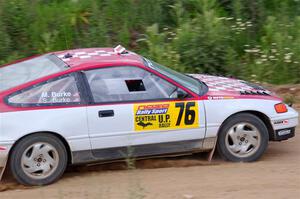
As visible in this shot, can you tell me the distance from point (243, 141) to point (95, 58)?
208 centimetres

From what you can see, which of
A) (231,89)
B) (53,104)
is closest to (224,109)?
(231,89)

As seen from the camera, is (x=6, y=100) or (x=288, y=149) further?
(x=288, y=149)

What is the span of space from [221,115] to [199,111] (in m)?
0.29

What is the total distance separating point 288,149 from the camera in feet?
26.6

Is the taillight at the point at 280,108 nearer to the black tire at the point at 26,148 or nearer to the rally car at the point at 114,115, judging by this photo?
the rally car at the point at 114,115

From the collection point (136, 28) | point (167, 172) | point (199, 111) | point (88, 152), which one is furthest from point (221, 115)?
point (136, 28)

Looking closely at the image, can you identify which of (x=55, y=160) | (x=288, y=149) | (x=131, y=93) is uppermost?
(x=131, y=93)

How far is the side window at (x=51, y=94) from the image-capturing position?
664cm

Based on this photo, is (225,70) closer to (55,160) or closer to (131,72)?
(131,72)

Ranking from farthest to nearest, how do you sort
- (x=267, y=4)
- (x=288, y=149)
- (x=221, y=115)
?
1. (x=267, y=4)
2. (x=288, y=149)
3. (x=221, y=115)

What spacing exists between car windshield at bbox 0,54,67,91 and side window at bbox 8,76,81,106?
0.16 metres

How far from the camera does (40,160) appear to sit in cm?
667

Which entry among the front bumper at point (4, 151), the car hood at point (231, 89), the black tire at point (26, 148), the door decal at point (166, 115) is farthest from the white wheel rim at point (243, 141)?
the front bumper at point (4, 151)

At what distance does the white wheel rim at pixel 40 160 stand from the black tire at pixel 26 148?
2 cm
